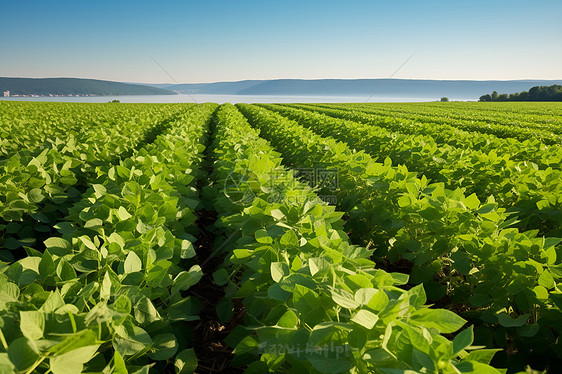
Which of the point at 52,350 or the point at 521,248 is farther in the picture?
the point at 521,248

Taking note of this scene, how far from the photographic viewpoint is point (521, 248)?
1.87 meters

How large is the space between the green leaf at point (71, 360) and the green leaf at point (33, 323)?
0.41ft

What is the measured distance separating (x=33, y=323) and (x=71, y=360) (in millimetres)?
199

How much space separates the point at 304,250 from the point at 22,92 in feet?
555

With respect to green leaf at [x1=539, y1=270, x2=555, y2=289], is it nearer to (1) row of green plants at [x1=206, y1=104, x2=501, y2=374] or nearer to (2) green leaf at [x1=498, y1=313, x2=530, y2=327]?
(2) green leaf at [x1=498, y1=313, x2=530, y2=327]

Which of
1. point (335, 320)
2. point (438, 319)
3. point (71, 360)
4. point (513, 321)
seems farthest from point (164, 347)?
point (513, 321)

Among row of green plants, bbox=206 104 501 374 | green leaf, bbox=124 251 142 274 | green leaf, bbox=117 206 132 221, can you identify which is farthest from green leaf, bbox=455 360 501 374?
green leaf, bbox=117 206 132 221

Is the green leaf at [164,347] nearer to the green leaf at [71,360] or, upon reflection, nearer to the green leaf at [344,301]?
the green leaf at [71,360]

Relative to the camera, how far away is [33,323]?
98 cm

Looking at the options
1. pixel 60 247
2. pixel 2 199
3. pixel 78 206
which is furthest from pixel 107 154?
pixel 60 247

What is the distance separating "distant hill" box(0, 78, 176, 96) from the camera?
123887 millimetres

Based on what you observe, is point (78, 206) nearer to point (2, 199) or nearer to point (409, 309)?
point (2, 199)

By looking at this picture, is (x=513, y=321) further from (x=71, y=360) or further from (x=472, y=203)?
(x=71, y=360)

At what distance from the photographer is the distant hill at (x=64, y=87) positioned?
124 metres
